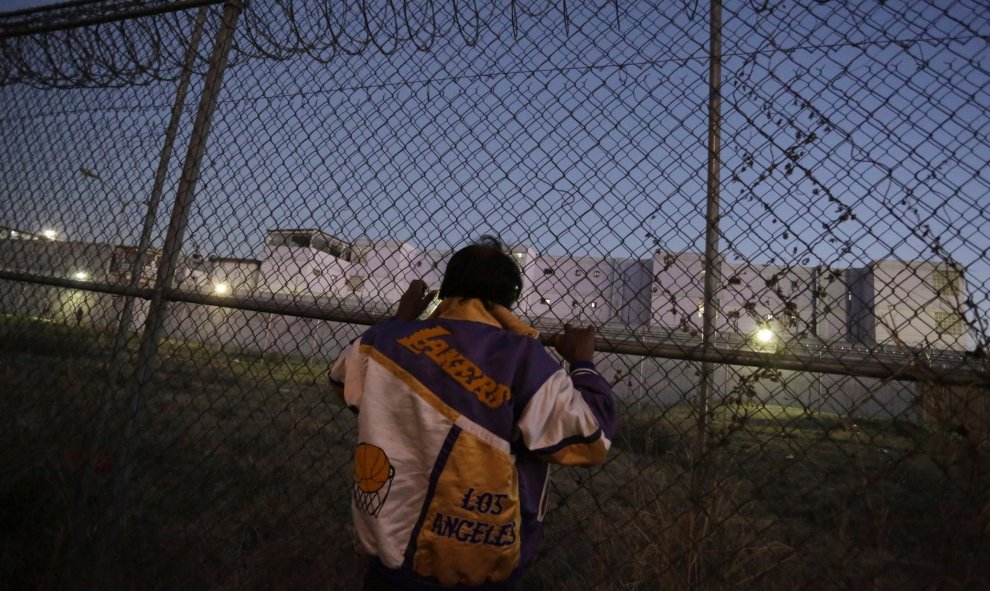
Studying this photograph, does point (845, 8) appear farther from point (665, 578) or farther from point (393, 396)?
point (665, 578)

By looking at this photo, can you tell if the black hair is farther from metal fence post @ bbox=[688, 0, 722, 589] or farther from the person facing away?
metal fence post @ bbox=[688, 0, 722, 589]

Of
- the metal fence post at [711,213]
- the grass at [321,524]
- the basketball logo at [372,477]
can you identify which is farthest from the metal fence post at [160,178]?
the metal fence post at [711,213]

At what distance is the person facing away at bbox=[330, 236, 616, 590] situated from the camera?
4.32ft

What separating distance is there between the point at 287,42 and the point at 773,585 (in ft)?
14.0

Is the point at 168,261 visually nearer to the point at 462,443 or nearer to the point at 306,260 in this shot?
the point at 306,260

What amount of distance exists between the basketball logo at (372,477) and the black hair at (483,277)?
0.53 meters

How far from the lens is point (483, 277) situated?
5.19 ft

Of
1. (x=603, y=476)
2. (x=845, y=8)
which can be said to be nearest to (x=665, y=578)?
(x=845, y=8)

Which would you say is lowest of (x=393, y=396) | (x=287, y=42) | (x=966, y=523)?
(x=966, y=523)

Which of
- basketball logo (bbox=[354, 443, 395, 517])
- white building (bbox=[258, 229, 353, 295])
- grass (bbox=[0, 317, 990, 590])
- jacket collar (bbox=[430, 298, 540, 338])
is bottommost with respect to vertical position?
grass (bbox=[0, 317, 990, 590])

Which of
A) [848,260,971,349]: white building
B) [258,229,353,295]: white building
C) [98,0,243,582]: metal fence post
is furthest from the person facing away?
[98,0,243,582]: metal fence post

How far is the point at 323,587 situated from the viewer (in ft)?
8.76

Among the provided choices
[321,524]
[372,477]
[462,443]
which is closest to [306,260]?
[321,524]

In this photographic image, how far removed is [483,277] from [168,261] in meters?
1.88
